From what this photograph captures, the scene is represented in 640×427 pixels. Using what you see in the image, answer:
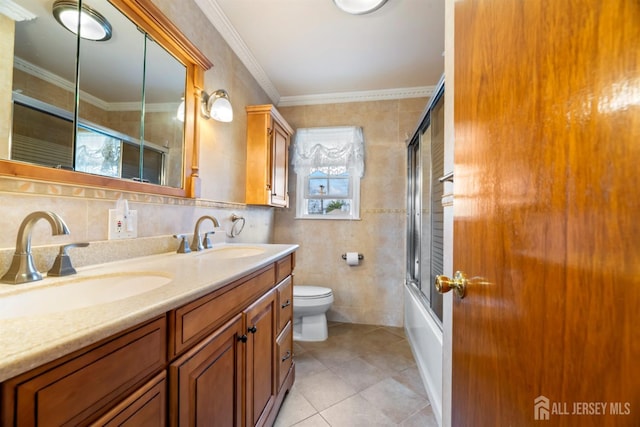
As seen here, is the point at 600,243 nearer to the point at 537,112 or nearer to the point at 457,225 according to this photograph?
the point at 537,112

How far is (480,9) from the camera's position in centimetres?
59

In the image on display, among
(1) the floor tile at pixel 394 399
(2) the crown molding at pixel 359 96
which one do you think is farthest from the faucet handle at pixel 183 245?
(2) the crown molding at pixel 359 96

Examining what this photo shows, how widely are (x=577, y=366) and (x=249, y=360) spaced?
104 centimetres

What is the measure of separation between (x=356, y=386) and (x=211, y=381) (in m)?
1.25

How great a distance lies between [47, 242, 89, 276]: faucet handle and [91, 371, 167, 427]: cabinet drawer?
1.62ft

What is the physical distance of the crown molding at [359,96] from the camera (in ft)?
8.70

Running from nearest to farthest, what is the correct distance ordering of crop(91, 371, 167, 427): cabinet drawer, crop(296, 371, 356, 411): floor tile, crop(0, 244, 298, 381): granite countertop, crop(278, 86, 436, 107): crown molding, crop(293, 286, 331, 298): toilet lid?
crop(0, 244, 298, 381): granite countertop
crop(91, 371, 167, 427): cabinet drawer
crop(296, 371, 356, 411): floor tile
crop(293, 286, 331, 298): toilet lid
crop(278, 86, 436, 107): crown molding

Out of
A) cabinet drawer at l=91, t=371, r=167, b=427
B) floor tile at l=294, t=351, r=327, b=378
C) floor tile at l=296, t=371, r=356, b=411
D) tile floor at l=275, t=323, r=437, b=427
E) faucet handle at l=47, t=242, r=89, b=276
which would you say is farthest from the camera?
floor tile at l=294, t=351, r=327, b=378

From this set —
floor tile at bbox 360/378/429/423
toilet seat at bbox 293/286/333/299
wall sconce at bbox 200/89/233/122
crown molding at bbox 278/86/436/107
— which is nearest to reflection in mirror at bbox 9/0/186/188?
wall sconce at bbox 200/89/233/122

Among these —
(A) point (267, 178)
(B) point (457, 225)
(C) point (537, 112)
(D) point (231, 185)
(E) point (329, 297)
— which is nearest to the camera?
(C) point (537, 112)

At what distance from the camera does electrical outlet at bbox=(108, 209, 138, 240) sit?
1.04 meters

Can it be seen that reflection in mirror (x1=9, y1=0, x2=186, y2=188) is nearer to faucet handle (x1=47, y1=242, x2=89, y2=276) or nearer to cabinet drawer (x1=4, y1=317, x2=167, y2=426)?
faucet handle (x1=47, y1=242, x2=89, y2=276)

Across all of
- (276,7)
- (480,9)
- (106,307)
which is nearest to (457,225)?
(480,9)

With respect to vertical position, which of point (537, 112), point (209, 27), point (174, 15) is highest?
point (209, 27)
